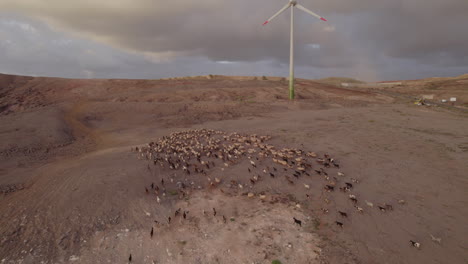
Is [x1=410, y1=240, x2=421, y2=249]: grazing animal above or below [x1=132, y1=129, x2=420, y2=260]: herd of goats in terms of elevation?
below

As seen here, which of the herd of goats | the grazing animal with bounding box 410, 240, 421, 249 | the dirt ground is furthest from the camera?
the herd of goats

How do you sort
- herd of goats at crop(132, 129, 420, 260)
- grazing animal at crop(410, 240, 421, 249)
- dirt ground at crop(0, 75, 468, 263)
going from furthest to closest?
1. herd of goats at crop(132, 129, 420, 260)
2. dirt ground at crop(0, 75, 468, 263)
3. grazing animal at crop(410, 240, 421, 249)

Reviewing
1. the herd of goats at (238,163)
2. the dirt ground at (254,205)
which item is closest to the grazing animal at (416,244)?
the dirt ground at (254,205)

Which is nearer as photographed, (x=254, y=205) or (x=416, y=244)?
(x=416, y=244)

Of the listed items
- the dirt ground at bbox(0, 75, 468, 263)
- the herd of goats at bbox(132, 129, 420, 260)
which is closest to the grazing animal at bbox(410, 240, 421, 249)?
the dirt ground at bbox(0, 75, 468, 263)

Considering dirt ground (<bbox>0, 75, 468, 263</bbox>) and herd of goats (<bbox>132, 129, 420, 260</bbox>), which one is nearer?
dirt ground (<bbox>0, 75, 468, 263</bbox>)

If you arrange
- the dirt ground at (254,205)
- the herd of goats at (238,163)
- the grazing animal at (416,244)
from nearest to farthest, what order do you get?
the grazing animal at (416,244) < the dirt ground at (254,205) < the herd of goats at (238,163)

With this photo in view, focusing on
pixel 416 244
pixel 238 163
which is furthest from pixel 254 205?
pixel 416 244

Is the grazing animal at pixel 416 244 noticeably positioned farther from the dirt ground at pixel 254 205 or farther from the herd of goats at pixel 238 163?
the herd of goats at pixel 238 163

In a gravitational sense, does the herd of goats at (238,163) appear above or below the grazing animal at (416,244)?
above

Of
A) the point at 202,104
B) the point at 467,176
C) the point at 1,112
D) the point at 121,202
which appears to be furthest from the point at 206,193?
the point at 1,112

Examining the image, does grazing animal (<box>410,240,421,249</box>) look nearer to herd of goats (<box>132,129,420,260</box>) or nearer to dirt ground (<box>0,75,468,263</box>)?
dirt ground (<box>0,75,468,263</box>)

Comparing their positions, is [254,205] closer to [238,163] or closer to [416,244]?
[238,163]

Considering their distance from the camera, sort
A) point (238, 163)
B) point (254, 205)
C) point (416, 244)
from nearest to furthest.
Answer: point (416, 244) → point (254, 205) → point (238, 163)
